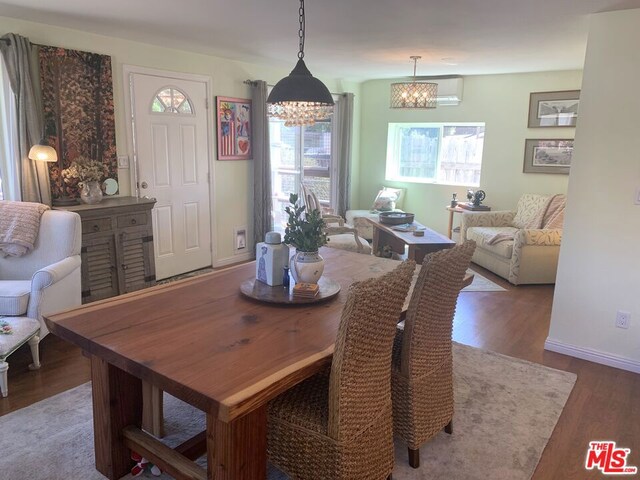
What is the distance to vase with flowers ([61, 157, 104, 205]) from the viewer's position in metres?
4.06

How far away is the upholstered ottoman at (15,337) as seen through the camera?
2685 mm

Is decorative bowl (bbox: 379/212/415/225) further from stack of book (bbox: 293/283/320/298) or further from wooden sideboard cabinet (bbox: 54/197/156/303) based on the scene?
stack of book (bbox: 293/283/320/298)

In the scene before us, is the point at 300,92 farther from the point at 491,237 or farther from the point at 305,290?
the point at 491,237

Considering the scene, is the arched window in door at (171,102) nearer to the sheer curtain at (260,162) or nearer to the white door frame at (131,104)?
the white door frame at (131,104)

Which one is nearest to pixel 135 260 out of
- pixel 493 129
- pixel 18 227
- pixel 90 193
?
pixel 90 193

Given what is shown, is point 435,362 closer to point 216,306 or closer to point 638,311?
point 216,306

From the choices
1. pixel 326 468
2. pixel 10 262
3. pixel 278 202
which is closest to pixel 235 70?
pixel 278 202

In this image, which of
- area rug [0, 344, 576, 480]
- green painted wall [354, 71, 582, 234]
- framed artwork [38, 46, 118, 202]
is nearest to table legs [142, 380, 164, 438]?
area rug [0, 344, 576, 480]

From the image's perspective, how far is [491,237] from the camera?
554cm

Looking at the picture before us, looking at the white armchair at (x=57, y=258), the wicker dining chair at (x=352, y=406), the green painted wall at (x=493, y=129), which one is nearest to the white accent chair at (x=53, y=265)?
the white armchair at (x=57, y=258)

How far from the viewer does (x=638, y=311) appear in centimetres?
323

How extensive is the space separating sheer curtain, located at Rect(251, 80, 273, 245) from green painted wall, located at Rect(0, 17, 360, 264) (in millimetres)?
117

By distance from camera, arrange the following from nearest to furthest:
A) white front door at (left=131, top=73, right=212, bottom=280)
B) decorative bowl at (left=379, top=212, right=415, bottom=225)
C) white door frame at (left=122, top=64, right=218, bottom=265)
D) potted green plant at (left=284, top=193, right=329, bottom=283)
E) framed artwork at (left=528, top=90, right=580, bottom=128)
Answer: potted green plant at (left=284, top=193, right=329, bottom=283)
white door frame at (left=122, top=64, right=218, bottom=265)
white front door at (left=131, top=73, right=212, bottom=280)
decorative bowl at (left=379, top=212, right=415, bottom=225)
framed artwork at (left=528, top=90, right=580, bottom=128)

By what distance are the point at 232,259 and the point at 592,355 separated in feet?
12.8
